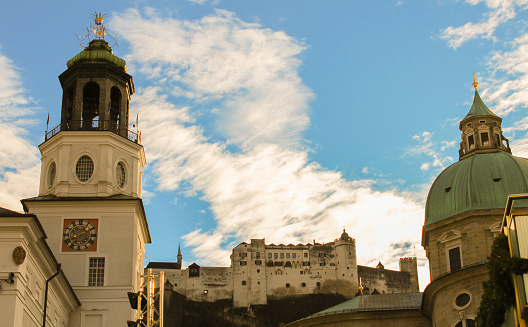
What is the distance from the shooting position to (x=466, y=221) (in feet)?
160

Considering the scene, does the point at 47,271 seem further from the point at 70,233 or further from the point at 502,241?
the point at 502,241

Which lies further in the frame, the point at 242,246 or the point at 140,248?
the point at 242,246

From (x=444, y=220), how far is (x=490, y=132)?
887 centimetres

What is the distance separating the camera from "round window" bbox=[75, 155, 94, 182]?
149 feet

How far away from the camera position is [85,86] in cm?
4791

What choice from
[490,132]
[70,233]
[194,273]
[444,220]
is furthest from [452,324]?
[194,273]

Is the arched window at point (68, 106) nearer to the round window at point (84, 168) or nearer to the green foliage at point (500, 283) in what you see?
the round window at point (84, 168)

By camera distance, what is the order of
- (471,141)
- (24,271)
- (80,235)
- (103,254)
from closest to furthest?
(24,271) → (103,254) → (80,235) → (471,141)

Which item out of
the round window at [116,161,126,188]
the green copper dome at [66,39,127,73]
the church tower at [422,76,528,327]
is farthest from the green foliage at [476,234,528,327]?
the green copper dome at [66,39,127,73]

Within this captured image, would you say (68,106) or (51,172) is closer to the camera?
(51,172)

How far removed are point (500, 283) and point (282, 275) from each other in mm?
120556

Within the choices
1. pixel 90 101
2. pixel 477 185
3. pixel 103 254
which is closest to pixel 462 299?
pixel 477 185

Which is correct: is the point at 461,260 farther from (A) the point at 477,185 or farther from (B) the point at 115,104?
(B) the point at 115,104

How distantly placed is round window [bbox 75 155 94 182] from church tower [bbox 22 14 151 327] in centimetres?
5
